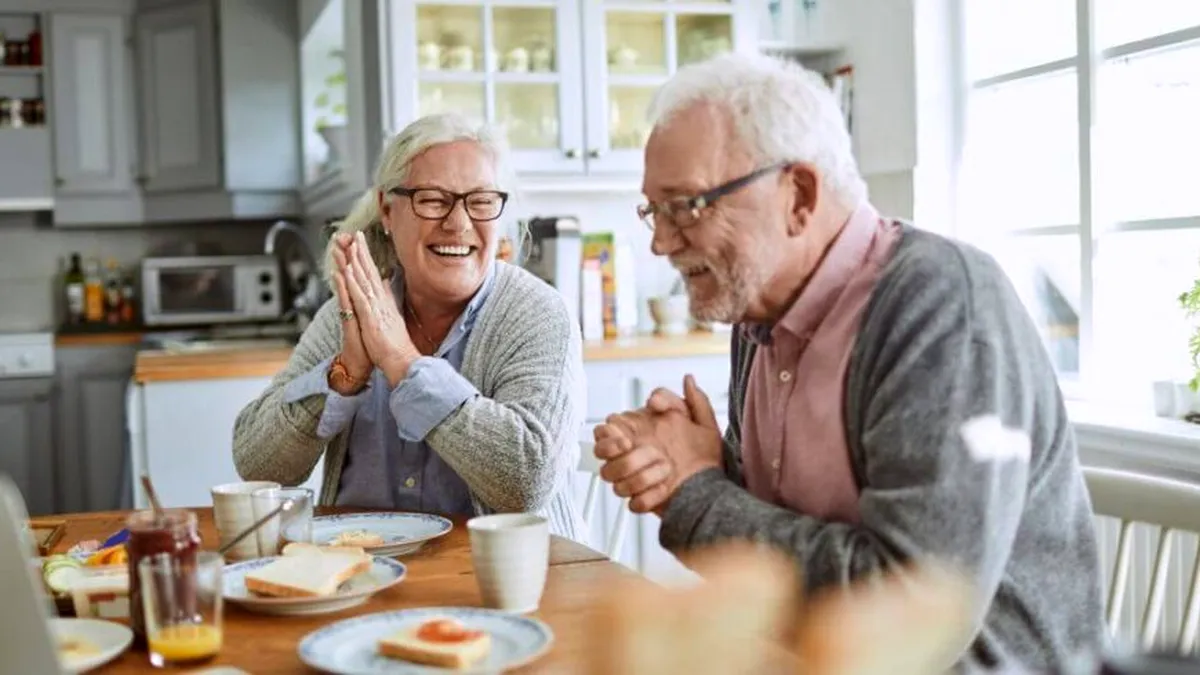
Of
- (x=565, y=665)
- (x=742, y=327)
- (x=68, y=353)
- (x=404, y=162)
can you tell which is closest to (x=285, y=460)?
(x=404, y=162)

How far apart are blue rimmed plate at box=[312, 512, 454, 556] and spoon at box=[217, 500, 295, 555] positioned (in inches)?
3.6

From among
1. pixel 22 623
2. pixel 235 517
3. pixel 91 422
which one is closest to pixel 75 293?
pixel 91 422

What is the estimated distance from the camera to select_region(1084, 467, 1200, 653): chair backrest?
146 centimetres

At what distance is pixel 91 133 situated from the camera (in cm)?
526

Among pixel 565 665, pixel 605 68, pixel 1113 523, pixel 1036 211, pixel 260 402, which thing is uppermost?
pixel 605 68

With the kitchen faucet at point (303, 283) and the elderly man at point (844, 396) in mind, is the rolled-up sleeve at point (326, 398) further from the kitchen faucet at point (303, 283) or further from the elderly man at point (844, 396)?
the kitchen faucet at point (303, 283)

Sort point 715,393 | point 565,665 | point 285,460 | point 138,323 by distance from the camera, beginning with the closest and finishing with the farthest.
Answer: point 565,665 < point 285,460 < point 715,393 < point 138,323

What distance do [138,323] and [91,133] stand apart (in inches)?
32.4

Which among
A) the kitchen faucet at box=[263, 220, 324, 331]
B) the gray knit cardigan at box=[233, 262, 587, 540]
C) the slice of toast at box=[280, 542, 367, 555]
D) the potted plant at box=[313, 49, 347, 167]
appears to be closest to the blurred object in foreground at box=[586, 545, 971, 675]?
the slice of toast at box=[280, 542, 367, 555]

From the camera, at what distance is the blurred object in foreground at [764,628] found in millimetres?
403

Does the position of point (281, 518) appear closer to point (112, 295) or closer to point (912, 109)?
point (912, 109)

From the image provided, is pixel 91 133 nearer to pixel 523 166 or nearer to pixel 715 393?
pixel 523 166

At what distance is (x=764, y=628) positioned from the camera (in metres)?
0.46

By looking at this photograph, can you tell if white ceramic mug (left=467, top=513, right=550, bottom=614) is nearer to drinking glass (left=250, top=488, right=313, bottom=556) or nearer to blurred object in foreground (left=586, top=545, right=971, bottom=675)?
drinking glass (left=250, top=488, right=313, bottom=556)
